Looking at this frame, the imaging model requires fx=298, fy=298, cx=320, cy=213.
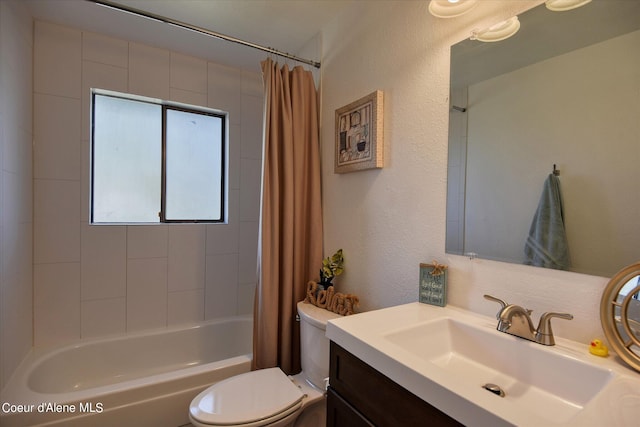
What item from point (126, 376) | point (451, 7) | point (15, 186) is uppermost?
point (451, 7)

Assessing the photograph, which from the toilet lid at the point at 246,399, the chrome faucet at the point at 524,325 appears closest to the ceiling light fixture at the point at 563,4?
the chrome faucet at the point at 524,325

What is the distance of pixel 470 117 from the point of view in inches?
43.6

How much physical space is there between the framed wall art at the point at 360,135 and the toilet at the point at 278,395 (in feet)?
2.64

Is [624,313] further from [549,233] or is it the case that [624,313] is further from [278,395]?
[278,395]

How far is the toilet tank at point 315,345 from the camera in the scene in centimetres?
143

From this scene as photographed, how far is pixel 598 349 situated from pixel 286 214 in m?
1.43

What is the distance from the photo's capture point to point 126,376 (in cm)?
200

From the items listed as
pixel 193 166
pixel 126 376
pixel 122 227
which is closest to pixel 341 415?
pixel 126 376

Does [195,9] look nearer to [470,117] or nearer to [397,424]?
[470,117]

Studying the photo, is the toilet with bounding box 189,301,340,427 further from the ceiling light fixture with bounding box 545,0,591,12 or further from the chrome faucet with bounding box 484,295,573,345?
the ceiling light fixture with bounding box 545,0,591,12

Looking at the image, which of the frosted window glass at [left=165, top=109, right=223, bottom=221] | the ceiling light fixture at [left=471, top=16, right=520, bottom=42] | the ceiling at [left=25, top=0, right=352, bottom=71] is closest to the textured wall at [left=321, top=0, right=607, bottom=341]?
the ceiling light fixture at [left=471, top=16, right=520, bottom=42]

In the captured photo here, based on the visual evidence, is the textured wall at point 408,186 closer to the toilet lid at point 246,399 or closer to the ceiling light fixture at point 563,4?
the ceiling light fixture at point 563,4

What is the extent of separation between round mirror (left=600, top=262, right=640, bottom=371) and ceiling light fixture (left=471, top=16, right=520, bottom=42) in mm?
778

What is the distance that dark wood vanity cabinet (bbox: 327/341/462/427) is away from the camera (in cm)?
67
